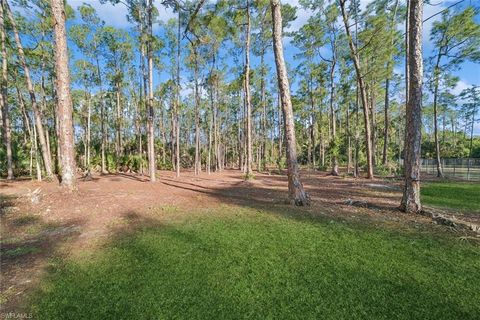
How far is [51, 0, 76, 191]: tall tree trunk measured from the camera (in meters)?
6.71

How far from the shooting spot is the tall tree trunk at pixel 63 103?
6.71 metres

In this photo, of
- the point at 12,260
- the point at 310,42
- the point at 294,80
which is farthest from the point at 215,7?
the point at 294,80

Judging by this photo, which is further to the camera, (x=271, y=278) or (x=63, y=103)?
(x=63, y=103)

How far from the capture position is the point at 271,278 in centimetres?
288

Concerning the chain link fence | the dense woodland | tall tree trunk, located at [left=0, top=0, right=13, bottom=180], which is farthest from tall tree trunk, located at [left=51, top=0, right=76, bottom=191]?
the chain link fence

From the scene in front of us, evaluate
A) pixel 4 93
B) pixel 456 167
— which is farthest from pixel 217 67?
pixel 456 167

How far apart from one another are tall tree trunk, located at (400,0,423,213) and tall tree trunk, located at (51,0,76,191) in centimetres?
935

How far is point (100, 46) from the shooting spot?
764 inches

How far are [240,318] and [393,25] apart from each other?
1758 centimetres

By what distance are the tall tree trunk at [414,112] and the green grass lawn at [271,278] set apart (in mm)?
1651

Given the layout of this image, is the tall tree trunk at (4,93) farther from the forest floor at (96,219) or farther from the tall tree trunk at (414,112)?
the tall tree trunk at (414,112)

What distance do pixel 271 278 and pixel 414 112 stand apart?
211 inches

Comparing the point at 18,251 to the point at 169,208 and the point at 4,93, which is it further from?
the point at 4,93

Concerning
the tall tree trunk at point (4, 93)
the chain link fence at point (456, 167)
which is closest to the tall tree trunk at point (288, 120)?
the tall tree trunk at point (4, 93)
